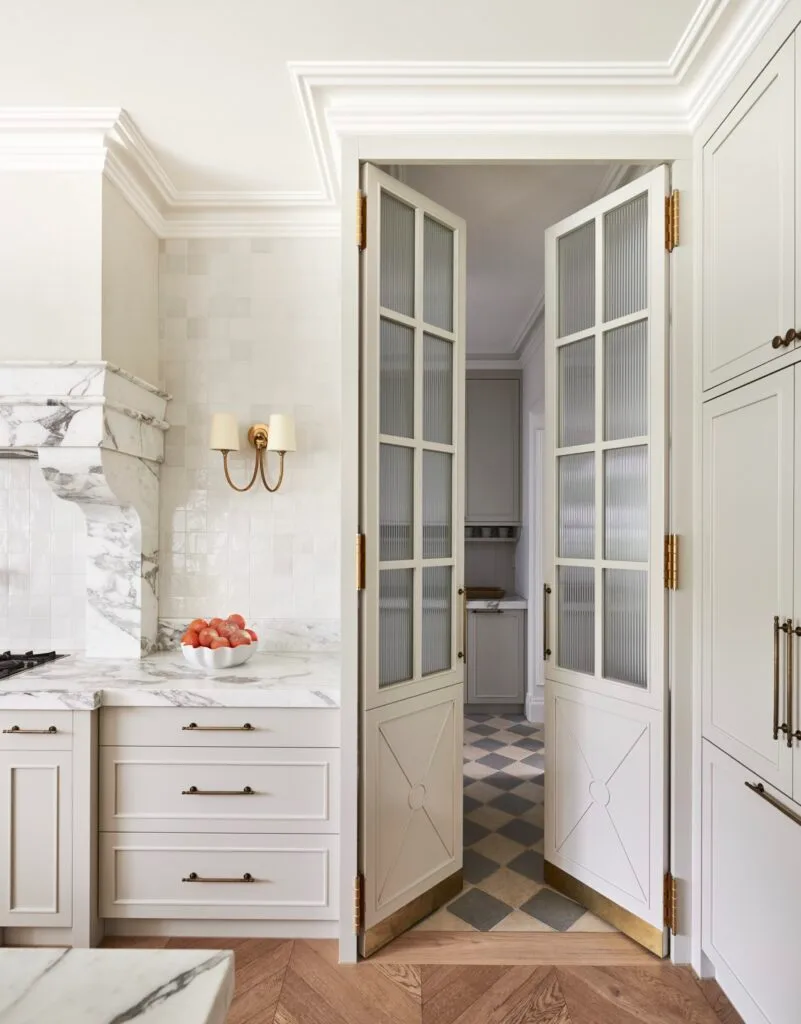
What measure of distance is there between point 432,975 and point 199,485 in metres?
1.98

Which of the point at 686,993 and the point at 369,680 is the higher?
the point at 369,680

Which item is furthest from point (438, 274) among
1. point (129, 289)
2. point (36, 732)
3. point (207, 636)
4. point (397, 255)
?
point (36, 732)

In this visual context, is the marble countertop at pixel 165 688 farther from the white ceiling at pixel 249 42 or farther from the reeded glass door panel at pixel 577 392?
the white ceiling at pixel 249 42

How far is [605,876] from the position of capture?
2189 millimetres

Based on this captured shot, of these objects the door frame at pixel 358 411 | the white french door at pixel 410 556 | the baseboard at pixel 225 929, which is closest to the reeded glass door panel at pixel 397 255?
the white french door at pixel 410 556

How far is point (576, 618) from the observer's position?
90.4 inches

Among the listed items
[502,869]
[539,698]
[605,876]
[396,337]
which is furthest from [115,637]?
[539,698]

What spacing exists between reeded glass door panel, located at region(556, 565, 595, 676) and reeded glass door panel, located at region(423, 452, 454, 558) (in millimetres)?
445

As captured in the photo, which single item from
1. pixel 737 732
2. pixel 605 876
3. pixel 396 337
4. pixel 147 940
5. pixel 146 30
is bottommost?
pixel 147 940

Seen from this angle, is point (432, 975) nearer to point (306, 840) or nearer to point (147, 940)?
point (306, 840)

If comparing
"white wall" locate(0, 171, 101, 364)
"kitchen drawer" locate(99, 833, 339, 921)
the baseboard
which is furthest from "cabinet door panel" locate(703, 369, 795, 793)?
"white wall" locate(0, 171, 101, 364)

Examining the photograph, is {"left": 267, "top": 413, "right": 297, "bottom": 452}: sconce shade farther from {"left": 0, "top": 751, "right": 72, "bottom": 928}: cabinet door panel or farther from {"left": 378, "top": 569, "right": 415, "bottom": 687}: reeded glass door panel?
{"left": 0, "top": 751, "right": 72, "bottom": 928}: cabinet door panel

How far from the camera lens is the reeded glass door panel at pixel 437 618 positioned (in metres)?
2.25

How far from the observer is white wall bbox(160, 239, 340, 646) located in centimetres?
275
